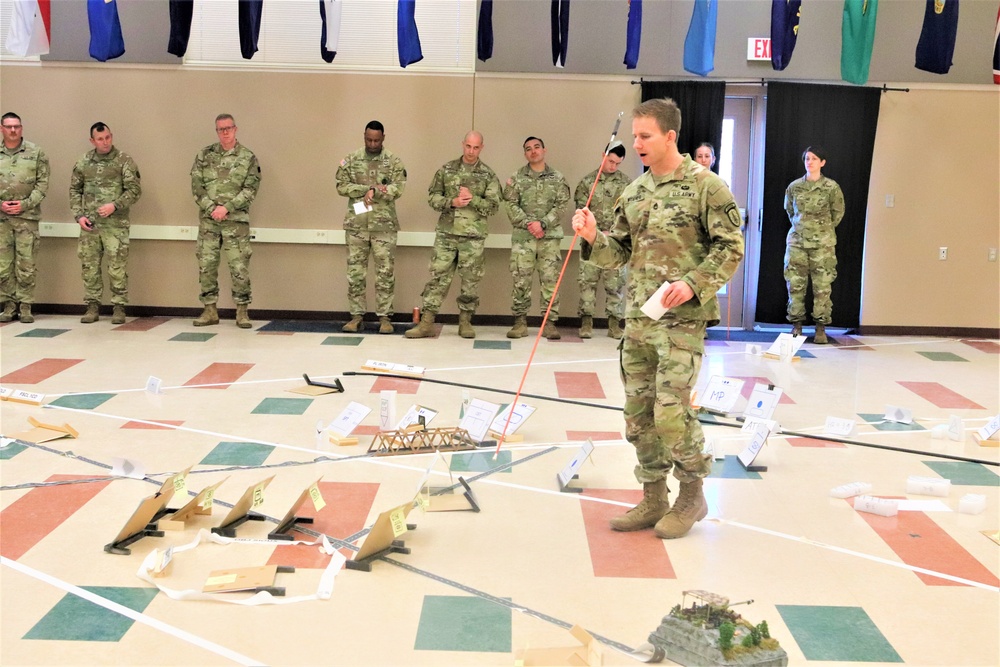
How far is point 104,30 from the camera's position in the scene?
8.64 meters

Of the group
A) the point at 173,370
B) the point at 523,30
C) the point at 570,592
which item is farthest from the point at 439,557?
the point at 523,30

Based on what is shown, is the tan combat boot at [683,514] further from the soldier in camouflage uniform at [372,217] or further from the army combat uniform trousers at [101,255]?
the army combat uniform trousers at [101,255]

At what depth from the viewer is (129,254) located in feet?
30.8

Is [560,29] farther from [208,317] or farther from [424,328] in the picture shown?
[208,317]

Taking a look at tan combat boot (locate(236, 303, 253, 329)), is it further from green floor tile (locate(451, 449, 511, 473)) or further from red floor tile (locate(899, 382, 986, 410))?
red floor tile (locate(899, 382, 986, 410))

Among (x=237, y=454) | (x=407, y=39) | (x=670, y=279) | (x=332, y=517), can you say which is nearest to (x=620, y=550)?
(x=670, y=279)

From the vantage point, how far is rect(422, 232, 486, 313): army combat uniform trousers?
28.5ft

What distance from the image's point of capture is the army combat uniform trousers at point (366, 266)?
873cm

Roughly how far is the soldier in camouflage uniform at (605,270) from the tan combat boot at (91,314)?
4.62 meters

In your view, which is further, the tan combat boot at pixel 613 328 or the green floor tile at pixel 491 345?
the tan combat boot at pixel 613 328

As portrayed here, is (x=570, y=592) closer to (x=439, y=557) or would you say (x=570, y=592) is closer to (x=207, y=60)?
(x=439, y=557)

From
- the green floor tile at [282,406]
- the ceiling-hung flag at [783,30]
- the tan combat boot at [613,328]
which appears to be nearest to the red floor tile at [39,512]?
the green floor tile at [282,406]

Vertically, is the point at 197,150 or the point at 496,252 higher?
the point at 197,150

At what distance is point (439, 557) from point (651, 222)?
152 centimetres
